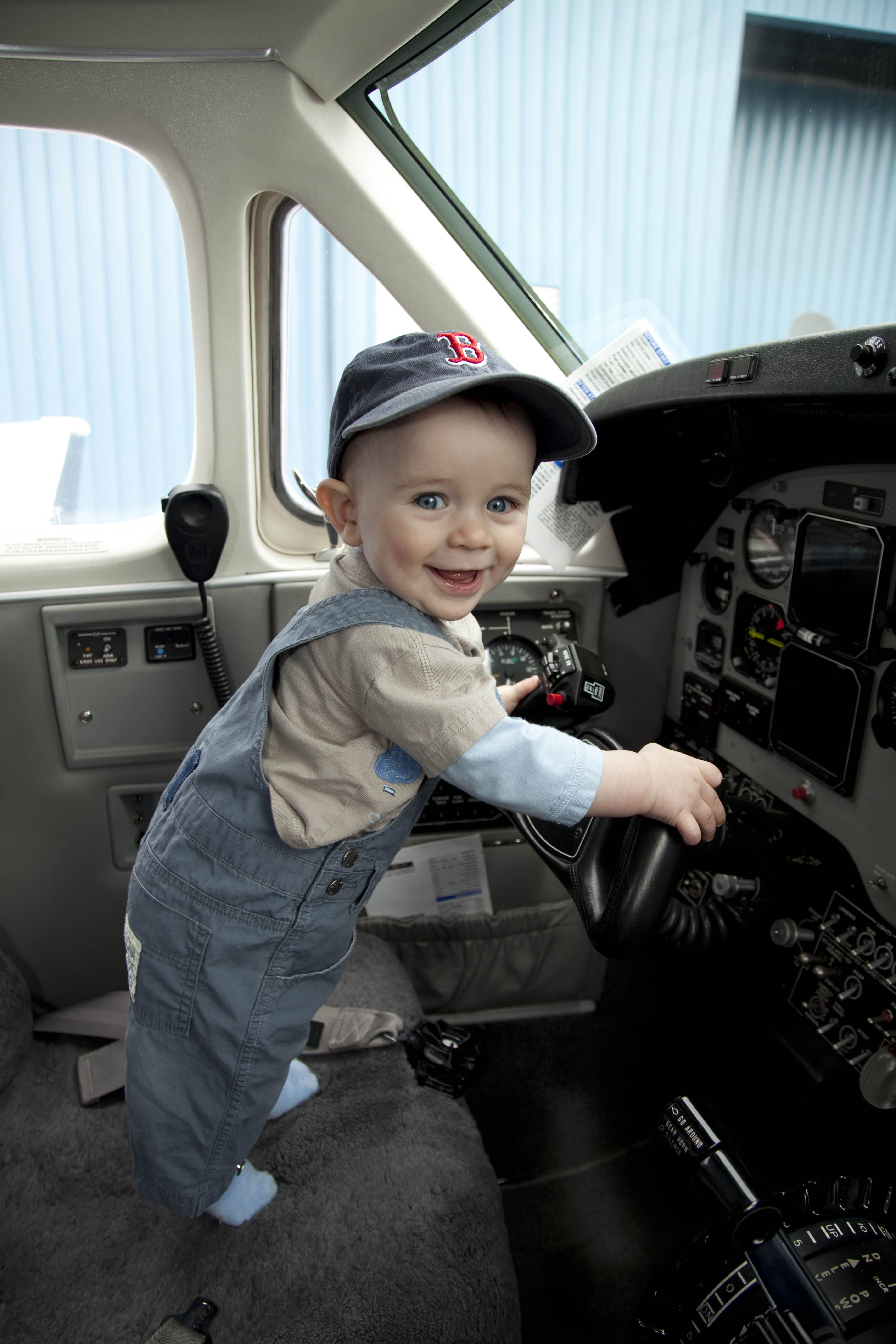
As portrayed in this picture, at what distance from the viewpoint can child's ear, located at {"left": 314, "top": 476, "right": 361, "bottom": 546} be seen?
94cm

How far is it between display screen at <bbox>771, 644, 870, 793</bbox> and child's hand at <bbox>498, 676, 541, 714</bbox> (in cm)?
50

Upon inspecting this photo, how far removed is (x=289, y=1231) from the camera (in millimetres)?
1166

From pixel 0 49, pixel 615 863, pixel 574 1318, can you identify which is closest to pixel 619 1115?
pixel 574 1318

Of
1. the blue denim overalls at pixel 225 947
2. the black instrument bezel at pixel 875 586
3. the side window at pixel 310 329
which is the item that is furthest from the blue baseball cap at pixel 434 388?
the side window at pixel 310 329

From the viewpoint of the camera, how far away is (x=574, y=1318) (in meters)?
1.46

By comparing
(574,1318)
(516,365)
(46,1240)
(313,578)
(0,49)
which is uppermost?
(0,49)

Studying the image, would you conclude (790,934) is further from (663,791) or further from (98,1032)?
(98,1032)

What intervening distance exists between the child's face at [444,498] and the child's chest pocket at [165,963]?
20.6 inches

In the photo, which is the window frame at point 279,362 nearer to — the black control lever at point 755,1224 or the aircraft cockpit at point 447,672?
the aircraft cockpit at point 447,672

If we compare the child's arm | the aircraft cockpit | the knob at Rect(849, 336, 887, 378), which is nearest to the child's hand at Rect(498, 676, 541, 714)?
the aircraft cockpit

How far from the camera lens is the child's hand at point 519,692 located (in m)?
1.22

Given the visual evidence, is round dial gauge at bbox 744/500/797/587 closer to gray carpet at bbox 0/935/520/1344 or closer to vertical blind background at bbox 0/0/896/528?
vertical blind background at bbox 0/0/896/528

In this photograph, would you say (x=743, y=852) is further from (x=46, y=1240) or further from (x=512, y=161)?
(x=512, y=161)

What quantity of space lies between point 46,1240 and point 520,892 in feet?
3.84
